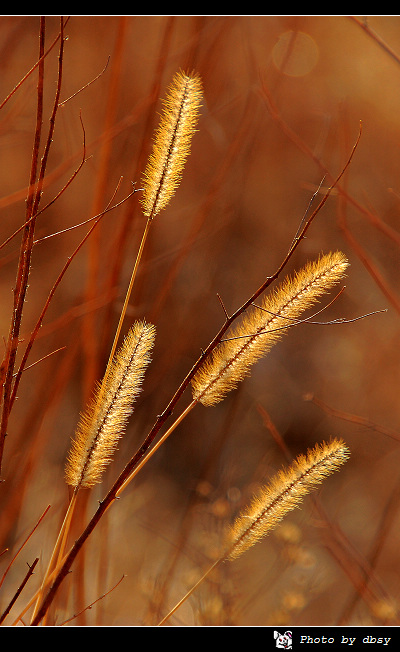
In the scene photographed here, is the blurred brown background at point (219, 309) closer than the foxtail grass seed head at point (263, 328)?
No

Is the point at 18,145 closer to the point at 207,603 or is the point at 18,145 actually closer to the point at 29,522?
the point at 29,522

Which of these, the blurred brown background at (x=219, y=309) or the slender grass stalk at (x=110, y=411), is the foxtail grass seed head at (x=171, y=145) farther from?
the blurred brown background at (x=219, y=309)

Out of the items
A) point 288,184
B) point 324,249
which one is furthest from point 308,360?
point 288,184

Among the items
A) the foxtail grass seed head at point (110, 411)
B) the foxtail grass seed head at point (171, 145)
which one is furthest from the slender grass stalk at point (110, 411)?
the foxtail grass seed head at point (171, 145)
